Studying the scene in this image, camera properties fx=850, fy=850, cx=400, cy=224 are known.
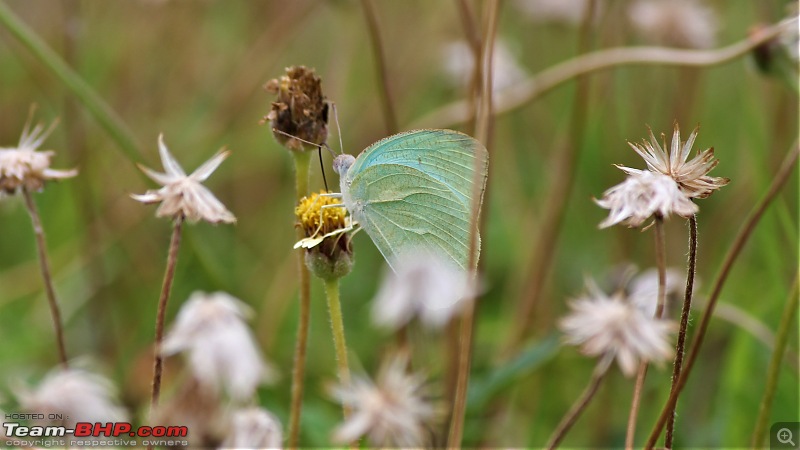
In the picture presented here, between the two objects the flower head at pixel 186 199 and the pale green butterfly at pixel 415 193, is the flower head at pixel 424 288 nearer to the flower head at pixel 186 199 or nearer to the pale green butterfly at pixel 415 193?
the pale green butterfly at pixel 415 193

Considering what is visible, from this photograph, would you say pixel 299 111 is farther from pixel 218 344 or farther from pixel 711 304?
pixel 711 304

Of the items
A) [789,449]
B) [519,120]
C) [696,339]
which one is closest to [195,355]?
[696,339]

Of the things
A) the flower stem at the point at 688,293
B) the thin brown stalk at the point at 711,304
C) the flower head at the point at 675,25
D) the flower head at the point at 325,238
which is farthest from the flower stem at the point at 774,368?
the flower head at the point at 675,25

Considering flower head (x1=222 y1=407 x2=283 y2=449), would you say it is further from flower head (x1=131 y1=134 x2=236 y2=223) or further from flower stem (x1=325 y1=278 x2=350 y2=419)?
flower head (x1=131 y1=134 x2=236 y2=223)

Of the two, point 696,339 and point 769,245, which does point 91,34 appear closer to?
point 769,245

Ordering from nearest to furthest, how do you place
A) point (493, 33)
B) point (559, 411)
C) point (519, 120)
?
point (493, 33) → point (559, 411) → point (519, 120)

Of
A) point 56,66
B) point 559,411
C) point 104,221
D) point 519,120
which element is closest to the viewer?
point 56,66

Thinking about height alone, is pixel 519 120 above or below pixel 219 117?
above
